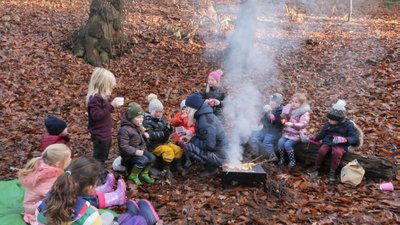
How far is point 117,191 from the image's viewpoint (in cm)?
469

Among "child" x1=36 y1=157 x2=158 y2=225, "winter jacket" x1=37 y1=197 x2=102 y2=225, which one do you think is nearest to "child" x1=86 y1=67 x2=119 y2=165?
"child" x1=36 y1=157 x2=158 y2=225

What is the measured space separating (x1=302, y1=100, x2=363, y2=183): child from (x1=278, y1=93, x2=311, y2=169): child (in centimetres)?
38

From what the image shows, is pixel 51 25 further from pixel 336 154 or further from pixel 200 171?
pixel 336 154

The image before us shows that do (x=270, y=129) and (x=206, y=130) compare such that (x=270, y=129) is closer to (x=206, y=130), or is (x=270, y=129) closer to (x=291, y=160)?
(x=291, y=160)

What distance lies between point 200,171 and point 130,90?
13.4 ft

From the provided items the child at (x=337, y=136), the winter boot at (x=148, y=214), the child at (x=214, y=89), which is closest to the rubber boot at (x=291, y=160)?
the child at (x=337, y=136)

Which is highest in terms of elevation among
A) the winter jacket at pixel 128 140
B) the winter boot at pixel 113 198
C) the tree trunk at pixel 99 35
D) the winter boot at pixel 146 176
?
the tree trunk at pixel 99 35

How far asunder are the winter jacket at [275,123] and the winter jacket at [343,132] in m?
0.76

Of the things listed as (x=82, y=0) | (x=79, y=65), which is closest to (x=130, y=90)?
(x=79, y=65)

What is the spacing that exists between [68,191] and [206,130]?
98.5 inches

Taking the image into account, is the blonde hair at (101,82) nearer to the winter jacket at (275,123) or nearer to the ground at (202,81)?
the ground at (202,81)

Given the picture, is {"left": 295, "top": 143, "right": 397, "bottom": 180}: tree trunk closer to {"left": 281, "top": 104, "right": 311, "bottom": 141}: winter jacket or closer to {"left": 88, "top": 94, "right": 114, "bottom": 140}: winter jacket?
{"left": 281, "top": 104, "right": 311, "bottom": 141}: winter jacket

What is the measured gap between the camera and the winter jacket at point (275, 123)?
20.1 ft

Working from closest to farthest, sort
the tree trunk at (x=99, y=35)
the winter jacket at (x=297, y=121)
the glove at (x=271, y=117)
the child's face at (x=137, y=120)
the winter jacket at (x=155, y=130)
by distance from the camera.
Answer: the child's face at (x=137, y=120), the winter jacket at (x=155, y=130), the winter jacket at (x=297, y=121), the glove at (x=271, y=117), the tree trunk at (x=99, y=35)
